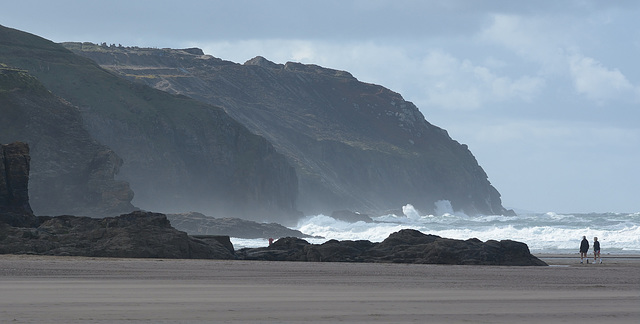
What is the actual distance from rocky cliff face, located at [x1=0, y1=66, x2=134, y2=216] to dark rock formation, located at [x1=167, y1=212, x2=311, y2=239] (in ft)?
16.5

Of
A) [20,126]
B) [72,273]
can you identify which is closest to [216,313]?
[72,273]

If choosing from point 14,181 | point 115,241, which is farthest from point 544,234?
point 115,241

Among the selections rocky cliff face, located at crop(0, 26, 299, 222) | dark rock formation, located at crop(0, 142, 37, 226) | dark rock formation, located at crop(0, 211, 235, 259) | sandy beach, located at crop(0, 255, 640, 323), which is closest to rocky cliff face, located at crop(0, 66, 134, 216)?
rocky cliff face, located at crop(0, 26, 299, 222)

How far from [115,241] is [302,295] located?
63.6 feet

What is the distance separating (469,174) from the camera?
18638cm

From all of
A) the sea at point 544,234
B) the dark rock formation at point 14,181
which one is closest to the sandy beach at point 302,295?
the dark rock formation at point 14,181

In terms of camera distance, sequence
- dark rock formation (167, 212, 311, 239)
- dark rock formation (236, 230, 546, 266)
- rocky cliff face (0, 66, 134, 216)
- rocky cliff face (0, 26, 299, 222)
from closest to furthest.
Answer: dark rock formation (236, 230, 546, 266) → rocky cliff face (0, 66, 134, 216) → dark rock formation (167, 212, 311, 239) → rocky cliff face (0, 26, 299, 222)

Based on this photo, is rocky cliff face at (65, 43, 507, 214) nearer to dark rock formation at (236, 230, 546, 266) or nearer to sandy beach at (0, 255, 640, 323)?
dark rock formation at (236, 230, 546, 266)

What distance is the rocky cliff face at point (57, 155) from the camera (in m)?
72.1

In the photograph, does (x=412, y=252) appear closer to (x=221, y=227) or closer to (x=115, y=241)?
(x=115, y=241)

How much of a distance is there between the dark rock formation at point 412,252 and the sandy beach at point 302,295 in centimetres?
590

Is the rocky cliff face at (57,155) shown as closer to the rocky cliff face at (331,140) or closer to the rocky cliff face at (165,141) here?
the rocky cliff face at (165,141)

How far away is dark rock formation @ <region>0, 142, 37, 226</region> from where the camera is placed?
4119 centimetres

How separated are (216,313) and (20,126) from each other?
208 feet
